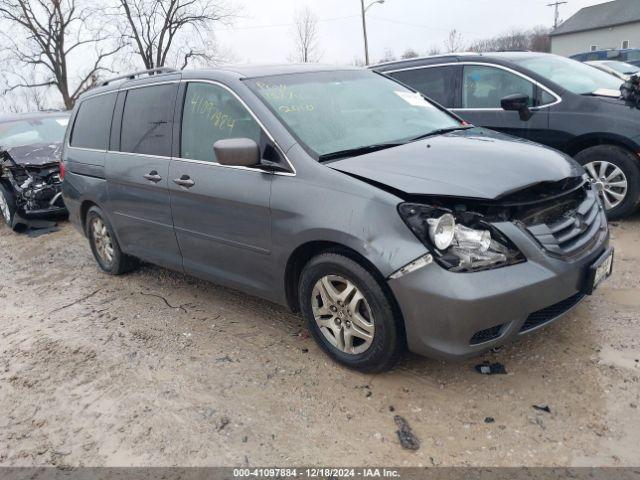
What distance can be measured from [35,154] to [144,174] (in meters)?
4.41

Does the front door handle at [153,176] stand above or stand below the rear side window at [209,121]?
below

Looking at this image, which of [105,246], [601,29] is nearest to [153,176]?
[105,246]

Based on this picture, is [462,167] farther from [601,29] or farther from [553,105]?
[601,29]

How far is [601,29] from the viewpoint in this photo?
182 ft

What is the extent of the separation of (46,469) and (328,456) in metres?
1.41

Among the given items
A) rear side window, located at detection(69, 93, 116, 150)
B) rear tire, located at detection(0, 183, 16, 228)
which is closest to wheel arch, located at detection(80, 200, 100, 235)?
rear side window, located at detection(69, 93, 116, 150)

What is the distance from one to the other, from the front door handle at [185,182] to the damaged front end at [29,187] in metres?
4.52

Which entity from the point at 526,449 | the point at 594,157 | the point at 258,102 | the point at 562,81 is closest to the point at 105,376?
the point at 258,102

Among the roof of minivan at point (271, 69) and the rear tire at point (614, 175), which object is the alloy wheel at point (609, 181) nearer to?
the rear tire at point (614, 175)

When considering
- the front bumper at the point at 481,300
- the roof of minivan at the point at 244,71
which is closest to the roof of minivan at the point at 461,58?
the roof of minivan at the point at 244,71

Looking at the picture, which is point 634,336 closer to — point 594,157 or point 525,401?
point 525,401

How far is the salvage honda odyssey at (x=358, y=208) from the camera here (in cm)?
259

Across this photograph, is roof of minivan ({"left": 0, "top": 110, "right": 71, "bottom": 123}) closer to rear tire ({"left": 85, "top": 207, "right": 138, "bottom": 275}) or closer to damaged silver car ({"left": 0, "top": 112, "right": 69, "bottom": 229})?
damaged silver car ({"left": 0, "top": 112, "right": 69, "bottom": 229})

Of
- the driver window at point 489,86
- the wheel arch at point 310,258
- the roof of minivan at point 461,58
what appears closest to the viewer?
the wheel arch at point 310,258
